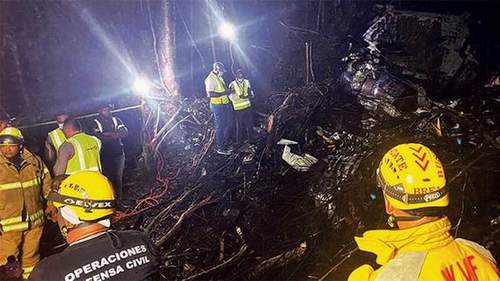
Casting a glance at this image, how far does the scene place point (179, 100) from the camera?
10969 millimetres

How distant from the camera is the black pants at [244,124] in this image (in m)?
9.59

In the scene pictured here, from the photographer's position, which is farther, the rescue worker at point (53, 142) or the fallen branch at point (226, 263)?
the rescue worker at point (53, 142)

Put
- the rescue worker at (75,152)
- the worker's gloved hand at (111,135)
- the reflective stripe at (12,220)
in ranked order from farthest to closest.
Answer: the worker's gloved hand at (111,135) → the rescue worker at (75,152) → the reflective stripe at (12,220)

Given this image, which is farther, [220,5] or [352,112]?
[220,5]

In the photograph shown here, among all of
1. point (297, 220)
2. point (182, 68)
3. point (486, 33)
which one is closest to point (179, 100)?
point (182, 68)

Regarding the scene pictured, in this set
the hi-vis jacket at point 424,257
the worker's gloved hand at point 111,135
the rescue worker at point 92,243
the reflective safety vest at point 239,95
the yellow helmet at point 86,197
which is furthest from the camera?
the reflective safety vest at point 239,95

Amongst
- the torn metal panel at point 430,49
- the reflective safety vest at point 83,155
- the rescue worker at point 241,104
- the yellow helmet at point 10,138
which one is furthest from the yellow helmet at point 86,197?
the torn metal panel at point 430,49

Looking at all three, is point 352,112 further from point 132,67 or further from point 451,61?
point 132,67

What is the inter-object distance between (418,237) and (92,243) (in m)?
1.57

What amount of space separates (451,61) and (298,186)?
8.05 metres

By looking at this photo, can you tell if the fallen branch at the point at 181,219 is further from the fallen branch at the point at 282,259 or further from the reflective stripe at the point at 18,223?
the reflective stripe at the point at 18,223

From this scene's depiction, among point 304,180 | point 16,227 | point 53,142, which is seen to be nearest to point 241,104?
point 304,180

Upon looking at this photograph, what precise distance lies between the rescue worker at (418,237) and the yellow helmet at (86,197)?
1337mm

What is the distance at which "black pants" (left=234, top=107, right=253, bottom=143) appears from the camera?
9586 millimetres
